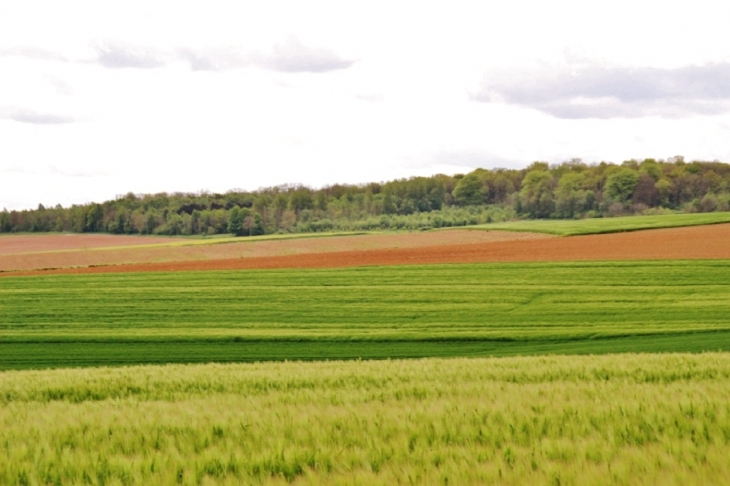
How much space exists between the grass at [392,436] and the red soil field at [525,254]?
3608 centimetres

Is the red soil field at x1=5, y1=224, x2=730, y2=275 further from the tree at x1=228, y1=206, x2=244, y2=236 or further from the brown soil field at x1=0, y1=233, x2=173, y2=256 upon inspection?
the tree at x1=228, y1=206, x2=244, y2=236

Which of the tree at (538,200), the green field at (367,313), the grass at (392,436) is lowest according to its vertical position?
the green field at (367,313)

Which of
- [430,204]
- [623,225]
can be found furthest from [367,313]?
[430,204]

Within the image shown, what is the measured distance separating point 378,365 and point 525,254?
3471cm

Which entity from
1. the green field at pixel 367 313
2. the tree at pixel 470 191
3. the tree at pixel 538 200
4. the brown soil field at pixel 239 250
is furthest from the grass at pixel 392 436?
the tree at pixel 470 191

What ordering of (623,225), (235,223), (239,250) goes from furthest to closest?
1. (235,223)
2. (623,225)
3. (239,250)

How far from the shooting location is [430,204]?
13050 cm

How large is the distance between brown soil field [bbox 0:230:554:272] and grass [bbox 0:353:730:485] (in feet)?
162

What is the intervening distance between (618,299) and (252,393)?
78.8 feet

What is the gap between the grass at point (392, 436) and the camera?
579 centimetres

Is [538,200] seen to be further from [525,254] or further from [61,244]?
[525,254]

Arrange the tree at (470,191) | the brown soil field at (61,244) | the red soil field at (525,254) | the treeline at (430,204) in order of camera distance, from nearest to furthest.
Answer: the red soil field at (525,254) < the brown soil field at (61,244) < the treeline at (430,204) < the tree at (470,191)

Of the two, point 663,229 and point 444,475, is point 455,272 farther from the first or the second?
point 444,475

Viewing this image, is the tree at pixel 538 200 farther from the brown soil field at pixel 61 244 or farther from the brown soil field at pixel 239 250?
the brown soil field at pixel 61 244
